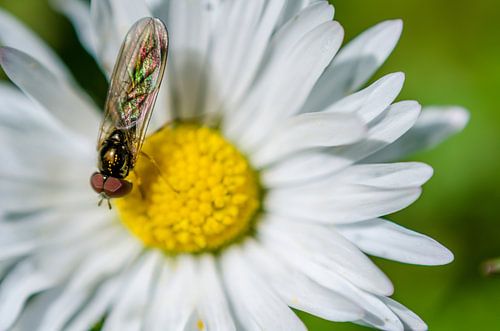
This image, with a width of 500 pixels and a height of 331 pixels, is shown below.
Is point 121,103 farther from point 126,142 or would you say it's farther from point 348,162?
point 348,162

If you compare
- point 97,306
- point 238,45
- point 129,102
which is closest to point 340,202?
point 238,45

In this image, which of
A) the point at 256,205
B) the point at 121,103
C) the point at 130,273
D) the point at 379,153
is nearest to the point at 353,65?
the point at 379,153

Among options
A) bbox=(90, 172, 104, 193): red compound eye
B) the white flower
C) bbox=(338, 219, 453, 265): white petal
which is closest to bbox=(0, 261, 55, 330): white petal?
the white flower

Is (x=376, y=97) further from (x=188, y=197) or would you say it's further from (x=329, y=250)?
(x=188, y=197)

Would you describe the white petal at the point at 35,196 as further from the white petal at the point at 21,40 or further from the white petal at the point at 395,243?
the white petal at the point at 395,243

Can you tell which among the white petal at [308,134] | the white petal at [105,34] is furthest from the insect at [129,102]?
the white petal at [308,134]

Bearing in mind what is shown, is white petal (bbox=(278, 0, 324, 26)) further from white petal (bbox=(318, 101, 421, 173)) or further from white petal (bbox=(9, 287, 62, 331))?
white petal (bbox=(9, 287, 62, 331))
